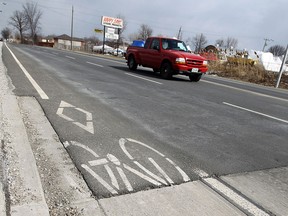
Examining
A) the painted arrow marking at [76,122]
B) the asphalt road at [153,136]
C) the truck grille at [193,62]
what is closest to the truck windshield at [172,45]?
the truck grille at [193,62]

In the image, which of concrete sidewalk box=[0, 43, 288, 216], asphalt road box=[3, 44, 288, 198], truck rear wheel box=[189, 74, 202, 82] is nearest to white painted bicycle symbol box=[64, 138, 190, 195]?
asphalt road box=[3, 44, 288, 198]

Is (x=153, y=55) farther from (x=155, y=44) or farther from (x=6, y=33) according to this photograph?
(x=6, y=33)

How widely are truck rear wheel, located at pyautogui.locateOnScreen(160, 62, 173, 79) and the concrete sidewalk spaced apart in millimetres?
9741

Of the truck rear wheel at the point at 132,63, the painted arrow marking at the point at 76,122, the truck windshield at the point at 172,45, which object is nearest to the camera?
the painted arrow marking at the point at 76,122

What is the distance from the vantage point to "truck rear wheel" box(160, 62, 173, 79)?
43.8 ft

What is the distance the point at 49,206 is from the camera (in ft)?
8.62

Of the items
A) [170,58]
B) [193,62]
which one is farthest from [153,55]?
[193,62]

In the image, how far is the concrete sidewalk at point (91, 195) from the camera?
263 centimetres

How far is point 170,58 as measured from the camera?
13.2m

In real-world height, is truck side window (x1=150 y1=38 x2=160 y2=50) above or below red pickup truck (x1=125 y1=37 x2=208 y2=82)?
above

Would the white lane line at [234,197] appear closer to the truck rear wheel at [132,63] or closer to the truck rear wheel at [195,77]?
the truck rear wheel at [195,77]

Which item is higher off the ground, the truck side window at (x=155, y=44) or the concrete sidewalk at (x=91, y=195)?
the truck side window at (x=155, y=44)

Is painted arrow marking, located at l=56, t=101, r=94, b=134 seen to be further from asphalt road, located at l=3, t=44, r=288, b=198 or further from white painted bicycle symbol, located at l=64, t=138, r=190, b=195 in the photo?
white painted bicycle symbol, located at l=64, t=138, r=190, b=195

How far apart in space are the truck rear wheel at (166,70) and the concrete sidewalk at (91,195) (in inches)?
384
